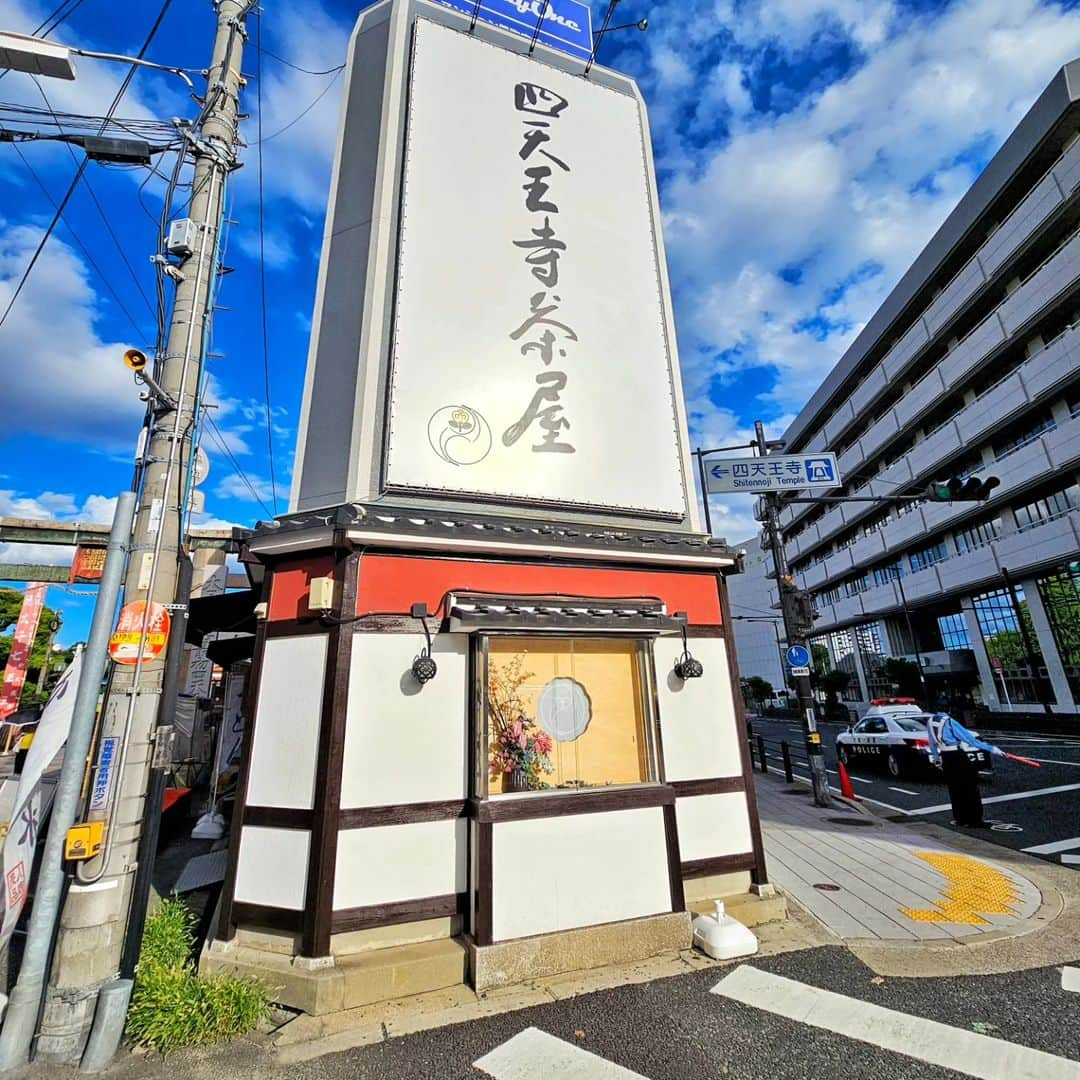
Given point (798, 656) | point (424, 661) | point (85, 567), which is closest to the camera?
point (424, 661)

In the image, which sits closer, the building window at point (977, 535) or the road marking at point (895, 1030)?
the road marking at point (895, 1030)

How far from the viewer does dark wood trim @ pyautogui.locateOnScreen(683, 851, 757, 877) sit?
6227 mm

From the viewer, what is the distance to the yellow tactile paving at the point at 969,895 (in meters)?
6.33

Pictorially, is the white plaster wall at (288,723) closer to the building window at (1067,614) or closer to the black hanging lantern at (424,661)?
the black hanging lantern at (424,661)

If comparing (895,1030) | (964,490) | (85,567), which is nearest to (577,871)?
(895,1030)

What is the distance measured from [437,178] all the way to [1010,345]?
33009mm

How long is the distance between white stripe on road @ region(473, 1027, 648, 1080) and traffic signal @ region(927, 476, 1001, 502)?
420 inches

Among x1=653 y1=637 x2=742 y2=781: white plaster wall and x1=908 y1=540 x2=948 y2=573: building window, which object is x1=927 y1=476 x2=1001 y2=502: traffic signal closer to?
x1=653 y1=637 x2=742 y2=781: white plaster wall

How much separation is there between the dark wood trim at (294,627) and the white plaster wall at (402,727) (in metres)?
0.42

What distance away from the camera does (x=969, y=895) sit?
22.7 ft

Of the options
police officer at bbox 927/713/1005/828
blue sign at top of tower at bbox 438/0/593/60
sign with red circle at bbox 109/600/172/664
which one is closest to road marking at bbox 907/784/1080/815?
police officer at bbox 927/713/1005/828

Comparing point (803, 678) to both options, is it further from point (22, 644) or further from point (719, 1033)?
point (22, 644)

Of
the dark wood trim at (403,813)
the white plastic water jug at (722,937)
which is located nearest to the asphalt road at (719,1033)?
the white plastic water jug at (722,937)

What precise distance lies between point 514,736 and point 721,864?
9.33 feet
